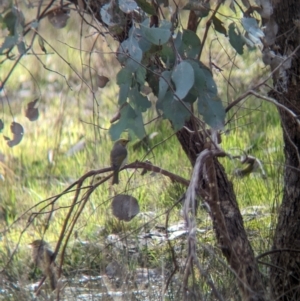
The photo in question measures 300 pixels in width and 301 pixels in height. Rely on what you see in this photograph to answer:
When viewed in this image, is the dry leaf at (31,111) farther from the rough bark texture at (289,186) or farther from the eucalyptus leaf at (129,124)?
the rough bark texture at (289,186)

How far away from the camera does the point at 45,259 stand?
252cm

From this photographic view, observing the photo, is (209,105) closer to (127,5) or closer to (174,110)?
(174,110)

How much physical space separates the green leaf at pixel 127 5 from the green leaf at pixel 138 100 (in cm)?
22

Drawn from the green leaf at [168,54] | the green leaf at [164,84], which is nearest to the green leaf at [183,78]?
the green leaf at [164,84]

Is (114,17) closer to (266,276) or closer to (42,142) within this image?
(266,276)

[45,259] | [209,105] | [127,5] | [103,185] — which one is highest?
[103,185]

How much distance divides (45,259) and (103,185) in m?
1.34

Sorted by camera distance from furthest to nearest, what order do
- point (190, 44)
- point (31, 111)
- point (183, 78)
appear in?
1. point (31, 111)
2. point (190, 44)
3. point (183, 78)

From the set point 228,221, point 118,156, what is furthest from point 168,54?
point 228,221

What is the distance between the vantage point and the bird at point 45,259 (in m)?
2.48

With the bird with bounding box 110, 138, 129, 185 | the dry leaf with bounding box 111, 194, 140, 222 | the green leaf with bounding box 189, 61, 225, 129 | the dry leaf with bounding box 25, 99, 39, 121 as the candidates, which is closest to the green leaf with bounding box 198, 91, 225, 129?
the green leaf with bounding box 189, 61, 225, 129

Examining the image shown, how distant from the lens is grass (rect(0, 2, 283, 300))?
287 cm

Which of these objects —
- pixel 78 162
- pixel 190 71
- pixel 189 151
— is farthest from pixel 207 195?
pixel 78 162

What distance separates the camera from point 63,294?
266 cm
